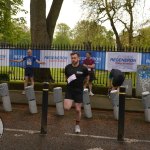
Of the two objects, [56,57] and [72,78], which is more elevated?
[56,57]

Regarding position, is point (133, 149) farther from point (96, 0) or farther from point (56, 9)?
point (96, 0)

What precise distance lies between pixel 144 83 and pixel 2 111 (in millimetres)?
5210

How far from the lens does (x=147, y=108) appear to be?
1202 cm

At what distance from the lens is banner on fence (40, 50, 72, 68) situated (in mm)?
17438

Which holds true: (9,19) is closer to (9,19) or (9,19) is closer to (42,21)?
(9,19)

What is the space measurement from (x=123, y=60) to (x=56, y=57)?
2889 millimetres

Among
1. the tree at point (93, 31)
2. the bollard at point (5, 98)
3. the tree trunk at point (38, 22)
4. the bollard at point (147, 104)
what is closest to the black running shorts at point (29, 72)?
the bollard at point (5, 98)

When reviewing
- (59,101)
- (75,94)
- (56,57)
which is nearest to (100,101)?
(59,101)

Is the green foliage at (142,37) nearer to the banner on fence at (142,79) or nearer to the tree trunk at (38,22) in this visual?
the tree trunk at (38,22)

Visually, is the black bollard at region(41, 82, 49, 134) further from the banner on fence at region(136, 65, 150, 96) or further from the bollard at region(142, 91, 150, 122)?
the banner on fence at region(136, 65, 150, 96)

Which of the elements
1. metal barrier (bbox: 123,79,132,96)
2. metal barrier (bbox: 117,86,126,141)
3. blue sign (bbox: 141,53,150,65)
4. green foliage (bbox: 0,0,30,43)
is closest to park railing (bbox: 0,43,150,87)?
blue sign (bbox: 141,53,150,65)

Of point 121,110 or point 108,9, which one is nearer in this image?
point 121,110

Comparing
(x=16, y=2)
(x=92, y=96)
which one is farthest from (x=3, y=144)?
(x=16, y=2)

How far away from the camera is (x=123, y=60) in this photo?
1648cm
